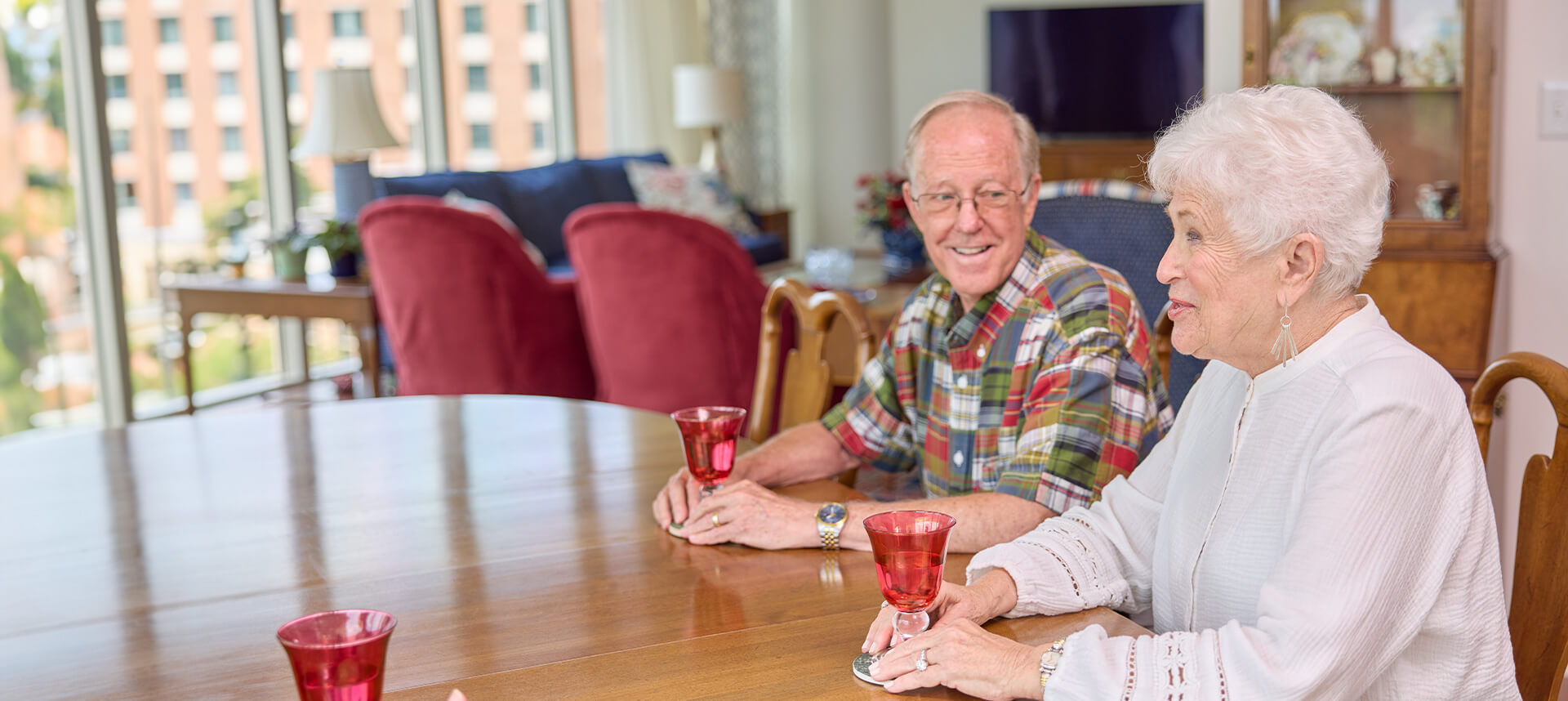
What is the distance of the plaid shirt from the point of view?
1522mm

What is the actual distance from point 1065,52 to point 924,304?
6426mm

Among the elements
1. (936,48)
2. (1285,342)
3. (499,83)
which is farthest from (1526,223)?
(936,48)

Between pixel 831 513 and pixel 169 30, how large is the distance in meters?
4.56

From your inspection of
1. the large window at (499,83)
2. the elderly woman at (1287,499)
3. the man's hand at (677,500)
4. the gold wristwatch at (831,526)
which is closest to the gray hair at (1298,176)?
the elderly woman at (1287,499)

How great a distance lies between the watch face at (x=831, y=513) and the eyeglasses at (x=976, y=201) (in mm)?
454

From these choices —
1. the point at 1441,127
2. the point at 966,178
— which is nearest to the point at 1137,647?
the point at 966,178

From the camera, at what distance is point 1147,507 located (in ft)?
4.39

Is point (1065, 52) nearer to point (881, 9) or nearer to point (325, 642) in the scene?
point (881, 9)

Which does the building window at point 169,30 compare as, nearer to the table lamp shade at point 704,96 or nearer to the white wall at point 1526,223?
the table lamp shade at point 704,96

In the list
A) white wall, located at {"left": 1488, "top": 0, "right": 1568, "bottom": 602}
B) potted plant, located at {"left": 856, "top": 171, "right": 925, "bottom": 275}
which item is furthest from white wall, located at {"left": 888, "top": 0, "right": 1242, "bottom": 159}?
white wall, located at {"left": 1488, "top": 0, "right": 1568, "bottom": 602}

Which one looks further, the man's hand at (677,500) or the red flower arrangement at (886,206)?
the red flower arrangement at (886,206)

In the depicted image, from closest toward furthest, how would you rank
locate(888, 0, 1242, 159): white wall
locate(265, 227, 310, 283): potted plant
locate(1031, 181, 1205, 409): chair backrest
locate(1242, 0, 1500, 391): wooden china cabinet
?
locate(1031, 181, 1205, 409): chair backrest
locate(1242, 0, 1500, 391): wooden china cabinet
locate(265, 227, 310, 283): potted plant
locate(888, 0, 1242, 159): white wall

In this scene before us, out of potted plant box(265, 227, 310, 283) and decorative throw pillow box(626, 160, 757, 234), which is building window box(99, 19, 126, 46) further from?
decorative throw pillow box(626, 160, 757, 234)

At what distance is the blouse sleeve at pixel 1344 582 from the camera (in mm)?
991
